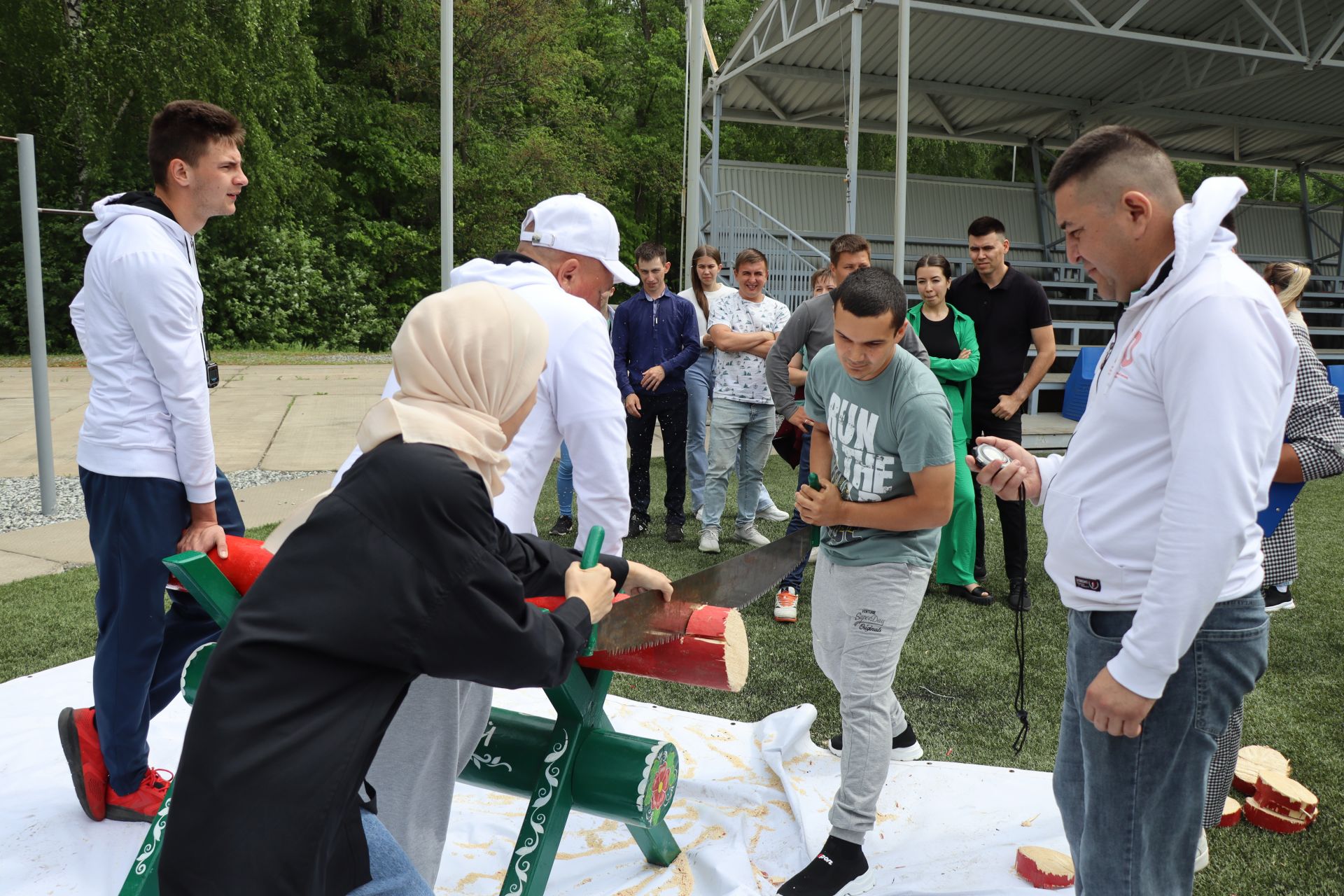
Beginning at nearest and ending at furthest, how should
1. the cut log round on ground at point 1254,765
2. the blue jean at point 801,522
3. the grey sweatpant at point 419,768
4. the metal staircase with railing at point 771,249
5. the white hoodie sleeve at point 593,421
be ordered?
the grey sweatpant at point 419,768 → the white hoodie sleeve at point 593,421 → the cut log round on ground at point 1254,765 → the blue jean at point 801,522 → the metal staircase with railing at point 771,249

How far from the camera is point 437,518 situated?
60.9 inches

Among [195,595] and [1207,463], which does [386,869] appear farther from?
[1207,463]

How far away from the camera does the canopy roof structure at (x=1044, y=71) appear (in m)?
12.9

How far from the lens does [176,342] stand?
290 cm

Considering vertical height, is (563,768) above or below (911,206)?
below

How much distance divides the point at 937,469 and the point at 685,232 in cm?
747

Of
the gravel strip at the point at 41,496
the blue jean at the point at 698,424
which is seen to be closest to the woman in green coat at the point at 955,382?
the blue jean at the point at 698,424

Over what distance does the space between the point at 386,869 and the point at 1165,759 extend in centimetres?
140

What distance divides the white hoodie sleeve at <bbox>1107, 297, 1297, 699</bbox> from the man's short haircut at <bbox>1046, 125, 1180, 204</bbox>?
0.28m

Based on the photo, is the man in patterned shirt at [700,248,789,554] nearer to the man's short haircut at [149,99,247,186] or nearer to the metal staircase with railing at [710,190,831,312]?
the man's short haircut at [149,99,247,186]

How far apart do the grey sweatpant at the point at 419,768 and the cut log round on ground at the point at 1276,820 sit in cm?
254

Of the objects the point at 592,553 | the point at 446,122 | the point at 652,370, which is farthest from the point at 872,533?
the point at 446,122

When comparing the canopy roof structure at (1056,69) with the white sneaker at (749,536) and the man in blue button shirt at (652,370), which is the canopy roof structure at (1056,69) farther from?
the white sneaker at (749,536)

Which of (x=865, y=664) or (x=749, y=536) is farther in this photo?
(x=749, y=536)
